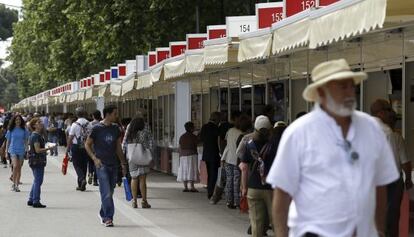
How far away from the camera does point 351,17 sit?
7.06 meters

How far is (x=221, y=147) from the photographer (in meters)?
15.0

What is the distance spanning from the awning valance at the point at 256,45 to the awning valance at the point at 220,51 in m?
0.70

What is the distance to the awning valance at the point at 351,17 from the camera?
6.59 m

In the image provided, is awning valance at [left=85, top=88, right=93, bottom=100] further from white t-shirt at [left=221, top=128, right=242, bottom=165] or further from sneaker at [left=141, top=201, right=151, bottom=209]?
white t-shirt at [left=221, top=128, right=242, bottom=165]

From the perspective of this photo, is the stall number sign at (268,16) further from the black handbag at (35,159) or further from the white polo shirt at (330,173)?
the white polo shirt at (330,173)

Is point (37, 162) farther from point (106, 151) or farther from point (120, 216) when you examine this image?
point (106, 151)

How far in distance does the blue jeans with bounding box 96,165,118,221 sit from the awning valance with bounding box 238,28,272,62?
2550 millimetres

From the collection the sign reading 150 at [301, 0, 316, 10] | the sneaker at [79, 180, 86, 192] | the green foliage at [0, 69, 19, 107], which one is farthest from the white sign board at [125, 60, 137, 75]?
the green foliage at [0, 69, 19, 107]

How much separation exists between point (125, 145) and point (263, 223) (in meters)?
6.15

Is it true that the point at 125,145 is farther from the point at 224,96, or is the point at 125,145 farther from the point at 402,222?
the point at 402,222

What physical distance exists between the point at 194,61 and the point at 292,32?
16.4 feet

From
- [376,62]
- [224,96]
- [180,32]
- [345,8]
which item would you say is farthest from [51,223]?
[180,32]

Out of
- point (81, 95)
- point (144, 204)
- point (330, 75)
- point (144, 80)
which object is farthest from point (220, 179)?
point (81, 95)

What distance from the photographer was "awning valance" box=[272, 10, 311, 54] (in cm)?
832
